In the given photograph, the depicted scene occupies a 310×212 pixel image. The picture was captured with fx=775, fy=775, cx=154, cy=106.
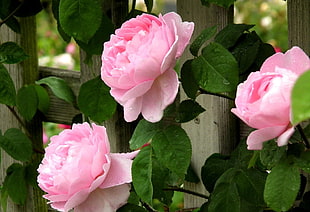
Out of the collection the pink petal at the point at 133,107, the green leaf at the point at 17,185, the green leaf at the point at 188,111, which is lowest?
the green leaf at the point at 17,185

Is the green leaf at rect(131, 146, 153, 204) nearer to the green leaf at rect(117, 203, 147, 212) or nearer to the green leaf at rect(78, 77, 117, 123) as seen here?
the green leaf at rect(117, 203, 147, 212)

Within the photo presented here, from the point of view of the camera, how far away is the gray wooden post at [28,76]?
75.9 inches

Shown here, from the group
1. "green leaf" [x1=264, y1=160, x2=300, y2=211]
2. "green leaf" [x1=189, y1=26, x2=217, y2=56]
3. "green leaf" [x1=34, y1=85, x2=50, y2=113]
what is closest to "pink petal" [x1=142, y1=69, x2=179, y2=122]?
"green leaf" [x1=189, y1=26, x2=217, y2=56]

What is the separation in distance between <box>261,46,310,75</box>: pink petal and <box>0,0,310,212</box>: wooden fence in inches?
14.4

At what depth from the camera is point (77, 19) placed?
1341mm

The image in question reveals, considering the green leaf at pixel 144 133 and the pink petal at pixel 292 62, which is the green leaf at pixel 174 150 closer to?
the green leaf at pixel 144 133

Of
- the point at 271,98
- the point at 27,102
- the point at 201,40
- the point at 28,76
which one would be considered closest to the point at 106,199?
the point at 201,40

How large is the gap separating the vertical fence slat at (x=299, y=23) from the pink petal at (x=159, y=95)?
1.09ft

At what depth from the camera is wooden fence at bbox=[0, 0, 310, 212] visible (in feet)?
4.61

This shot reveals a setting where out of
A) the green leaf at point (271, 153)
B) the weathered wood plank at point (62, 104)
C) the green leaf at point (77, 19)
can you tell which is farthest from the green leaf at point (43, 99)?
the green leaf at point (271, 153)

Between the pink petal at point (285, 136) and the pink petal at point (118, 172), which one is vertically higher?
the pink petal at point (285, 136)

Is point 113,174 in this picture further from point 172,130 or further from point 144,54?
point 144,54

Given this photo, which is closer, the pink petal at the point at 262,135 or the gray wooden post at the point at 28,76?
the pink petal at the point at 262,135

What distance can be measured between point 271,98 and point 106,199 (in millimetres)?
411
